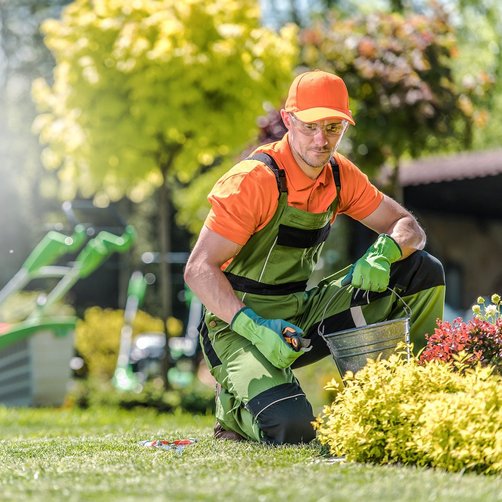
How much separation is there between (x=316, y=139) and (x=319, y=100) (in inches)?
6.4

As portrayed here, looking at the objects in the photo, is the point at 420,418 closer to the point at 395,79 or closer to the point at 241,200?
the point at 241,200

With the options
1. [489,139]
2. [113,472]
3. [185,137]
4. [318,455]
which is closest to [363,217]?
[318,455]

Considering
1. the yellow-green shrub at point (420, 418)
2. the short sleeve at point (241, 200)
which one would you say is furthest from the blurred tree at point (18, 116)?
the yellow-green shrub at point (420, 418)

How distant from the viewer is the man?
4316mm

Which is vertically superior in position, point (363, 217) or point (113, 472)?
point (363, 217)

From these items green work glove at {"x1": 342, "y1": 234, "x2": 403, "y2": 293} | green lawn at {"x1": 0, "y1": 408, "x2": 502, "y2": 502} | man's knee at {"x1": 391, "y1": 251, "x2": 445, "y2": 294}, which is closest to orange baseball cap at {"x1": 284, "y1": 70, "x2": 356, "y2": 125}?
green work glove at {"x1": 342, "y1": 234, "x2": 403, "y2": 293}

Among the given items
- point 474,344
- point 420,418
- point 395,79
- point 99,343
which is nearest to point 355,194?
point 474,344

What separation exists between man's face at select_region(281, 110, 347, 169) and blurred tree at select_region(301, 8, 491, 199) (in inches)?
250

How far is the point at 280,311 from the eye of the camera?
4.74 metres

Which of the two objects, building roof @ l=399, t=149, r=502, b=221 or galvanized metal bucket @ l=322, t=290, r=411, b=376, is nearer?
galvanized metal bucket @ l=322, t=290, r=411, b=376

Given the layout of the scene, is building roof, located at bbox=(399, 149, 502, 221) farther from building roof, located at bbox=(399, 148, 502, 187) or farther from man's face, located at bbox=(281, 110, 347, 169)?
man's face, located at bbox=(281, 110, 347, 169)

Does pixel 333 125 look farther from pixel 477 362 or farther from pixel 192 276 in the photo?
pixel 477 362

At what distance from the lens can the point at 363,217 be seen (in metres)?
4.95

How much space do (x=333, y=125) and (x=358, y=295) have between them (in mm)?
803
